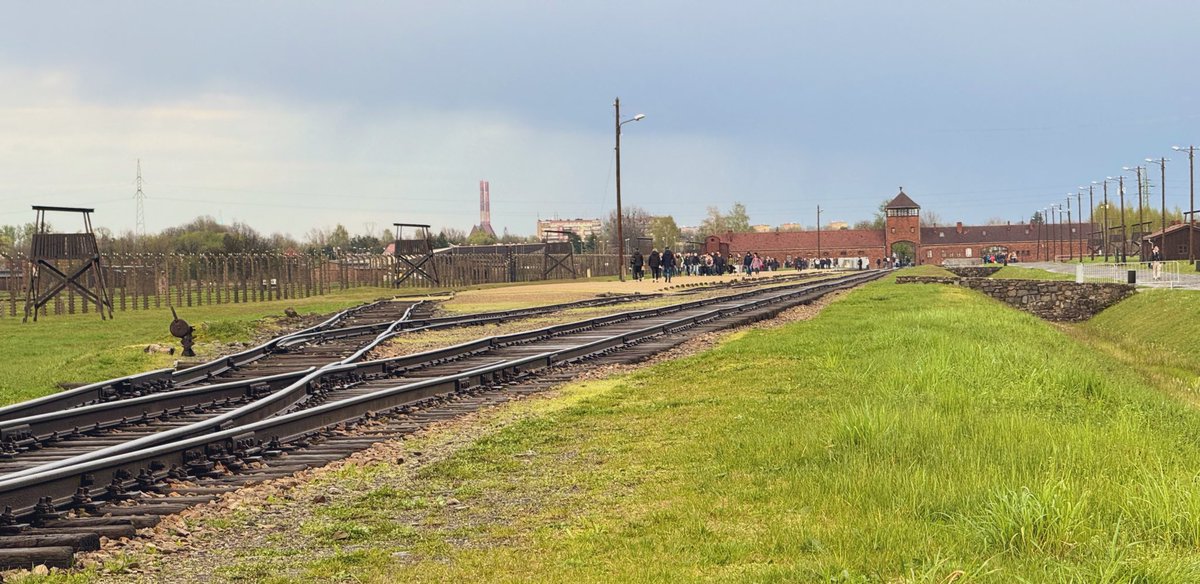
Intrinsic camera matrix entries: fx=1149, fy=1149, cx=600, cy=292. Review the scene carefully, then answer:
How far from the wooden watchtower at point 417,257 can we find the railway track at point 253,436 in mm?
40681

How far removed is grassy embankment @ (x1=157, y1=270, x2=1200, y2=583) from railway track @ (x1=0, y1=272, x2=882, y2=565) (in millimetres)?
921

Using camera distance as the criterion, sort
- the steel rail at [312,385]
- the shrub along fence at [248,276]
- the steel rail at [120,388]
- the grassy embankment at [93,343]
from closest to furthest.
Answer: the steel rail at [312,385] < the steel rail at [120,388] < the grassy embankment at [93,343] < the shrub along fence at [248,276]

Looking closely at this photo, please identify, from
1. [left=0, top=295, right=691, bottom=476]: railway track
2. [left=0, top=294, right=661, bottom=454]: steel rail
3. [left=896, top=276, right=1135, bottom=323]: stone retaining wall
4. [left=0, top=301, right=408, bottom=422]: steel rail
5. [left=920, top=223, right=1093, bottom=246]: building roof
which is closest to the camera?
[left=0, top=295, right=691, bottom=476]: railway track

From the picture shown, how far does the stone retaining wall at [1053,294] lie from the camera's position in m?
47.9

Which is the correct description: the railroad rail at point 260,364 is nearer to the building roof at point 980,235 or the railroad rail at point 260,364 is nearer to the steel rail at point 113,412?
the steel rail at point 113,412

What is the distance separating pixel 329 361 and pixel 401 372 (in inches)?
104

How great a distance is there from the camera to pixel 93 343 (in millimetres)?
24312

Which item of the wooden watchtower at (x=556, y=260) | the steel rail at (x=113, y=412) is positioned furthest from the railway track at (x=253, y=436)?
the wooden watchtower at (x=556, y=260)

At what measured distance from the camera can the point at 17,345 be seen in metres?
24.2

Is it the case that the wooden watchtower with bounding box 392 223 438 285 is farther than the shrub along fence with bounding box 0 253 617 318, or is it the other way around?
the wooden watchtower with bounding box 392 223 438 285

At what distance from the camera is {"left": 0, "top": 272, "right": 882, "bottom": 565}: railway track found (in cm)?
712

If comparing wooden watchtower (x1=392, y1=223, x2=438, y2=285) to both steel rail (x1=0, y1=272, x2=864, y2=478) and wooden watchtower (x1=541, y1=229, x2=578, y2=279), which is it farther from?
steel rail (x1=0, y1=272, x2=864, y2=478)

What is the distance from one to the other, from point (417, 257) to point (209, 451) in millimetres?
54904

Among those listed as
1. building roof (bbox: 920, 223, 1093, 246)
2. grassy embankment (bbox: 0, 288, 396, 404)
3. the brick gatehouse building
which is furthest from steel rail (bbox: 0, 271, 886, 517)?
building roof (bbox: 920, 223, 1093, 246)
